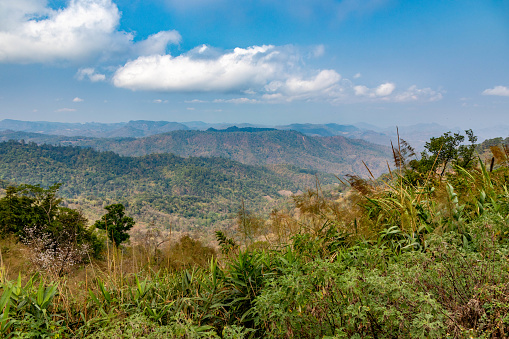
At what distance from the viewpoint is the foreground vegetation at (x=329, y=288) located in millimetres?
1273

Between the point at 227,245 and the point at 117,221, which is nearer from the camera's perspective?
the point at 227,245

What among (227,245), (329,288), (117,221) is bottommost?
(117,221)

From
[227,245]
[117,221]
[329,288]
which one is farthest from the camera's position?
[117,221]

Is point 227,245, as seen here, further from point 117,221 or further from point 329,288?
point 117,221

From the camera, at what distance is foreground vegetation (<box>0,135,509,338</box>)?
4.18 ft

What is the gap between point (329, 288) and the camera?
1746 mm

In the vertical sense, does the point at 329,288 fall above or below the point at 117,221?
above

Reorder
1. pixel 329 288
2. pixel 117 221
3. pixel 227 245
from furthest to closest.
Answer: pixel 117 221, pixel 227 245, pixel 329 288

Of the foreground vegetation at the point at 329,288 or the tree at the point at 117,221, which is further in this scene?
the tree at the point at 117,221

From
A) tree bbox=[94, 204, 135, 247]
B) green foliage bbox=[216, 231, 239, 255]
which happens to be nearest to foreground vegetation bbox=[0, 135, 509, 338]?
green foliage bbox=[216, 231, 239, 255]

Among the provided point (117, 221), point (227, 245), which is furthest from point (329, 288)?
point (117, 221)

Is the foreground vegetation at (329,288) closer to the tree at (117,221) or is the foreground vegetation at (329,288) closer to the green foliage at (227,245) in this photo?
the green foliage at (227,245)

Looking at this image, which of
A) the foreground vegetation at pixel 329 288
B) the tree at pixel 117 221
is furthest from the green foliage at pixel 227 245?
the tree at pixel 117 221

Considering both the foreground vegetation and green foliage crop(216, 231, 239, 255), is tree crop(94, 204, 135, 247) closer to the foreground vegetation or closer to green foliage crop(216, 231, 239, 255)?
green foliage crop(216, 231, 239, 255)
